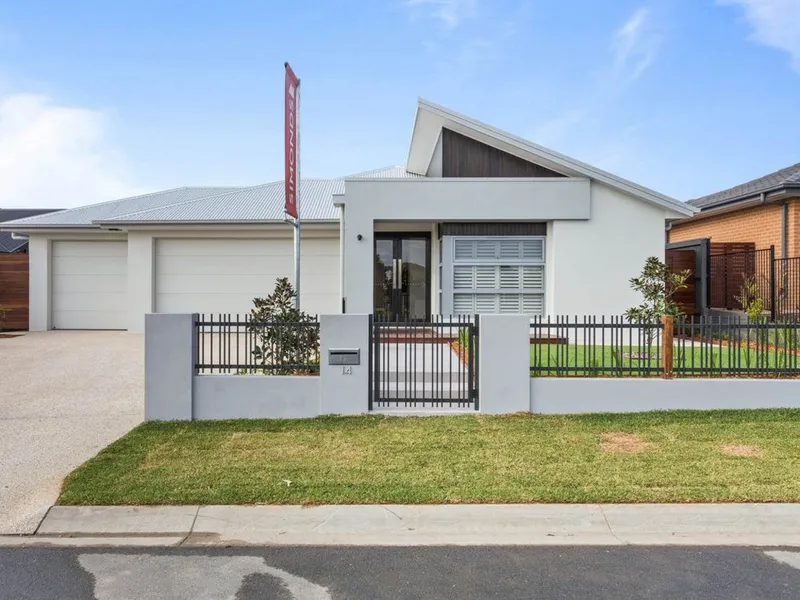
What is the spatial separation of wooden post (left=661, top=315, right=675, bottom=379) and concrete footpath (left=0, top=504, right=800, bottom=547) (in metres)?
2.99

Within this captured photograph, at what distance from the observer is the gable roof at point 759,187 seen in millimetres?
13669

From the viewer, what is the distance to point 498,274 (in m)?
13.0

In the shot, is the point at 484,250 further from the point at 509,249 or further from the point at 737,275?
the point at 737,275

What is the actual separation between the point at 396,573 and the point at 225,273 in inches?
574

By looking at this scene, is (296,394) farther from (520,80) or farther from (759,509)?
(520,80)

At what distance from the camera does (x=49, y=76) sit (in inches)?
567

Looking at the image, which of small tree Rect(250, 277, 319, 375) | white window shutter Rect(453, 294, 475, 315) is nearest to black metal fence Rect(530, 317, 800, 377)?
small tree Rect(250, 277, 319, 375)

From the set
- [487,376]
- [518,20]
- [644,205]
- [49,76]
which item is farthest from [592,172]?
[49,76]

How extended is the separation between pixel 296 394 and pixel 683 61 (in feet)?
44.6

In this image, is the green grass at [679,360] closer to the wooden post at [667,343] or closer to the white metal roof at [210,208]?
the wooden post at [667,343]

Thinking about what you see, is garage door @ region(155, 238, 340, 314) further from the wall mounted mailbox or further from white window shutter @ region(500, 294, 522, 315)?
the wall mounted mailbox

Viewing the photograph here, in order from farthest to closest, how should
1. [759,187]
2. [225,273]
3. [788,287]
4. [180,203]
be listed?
[180,203] → [225,273] → [759,187] → [788,287]

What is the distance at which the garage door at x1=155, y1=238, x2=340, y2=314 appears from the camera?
17.1 metres

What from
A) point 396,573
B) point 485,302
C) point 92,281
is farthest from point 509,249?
point 92,281
